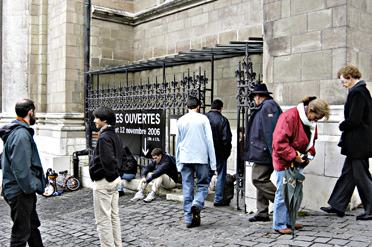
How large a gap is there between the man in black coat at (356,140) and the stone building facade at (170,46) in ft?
1.54

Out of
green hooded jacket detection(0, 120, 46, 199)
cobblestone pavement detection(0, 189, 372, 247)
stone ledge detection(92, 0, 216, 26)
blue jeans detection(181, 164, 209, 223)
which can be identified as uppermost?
stone ledge detection(92, 0, 216, 26)

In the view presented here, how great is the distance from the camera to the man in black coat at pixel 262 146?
206 inches

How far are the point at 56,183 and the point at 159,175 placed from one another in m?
4.06

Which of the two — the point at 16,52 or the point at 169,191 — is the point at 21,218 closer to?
the point at 169,191

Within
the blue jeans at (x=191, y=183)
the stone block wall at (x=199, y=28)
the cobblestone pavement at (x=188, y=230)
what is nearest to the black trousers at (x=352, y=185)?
the cobblestone pavement at (x=188, y=230)

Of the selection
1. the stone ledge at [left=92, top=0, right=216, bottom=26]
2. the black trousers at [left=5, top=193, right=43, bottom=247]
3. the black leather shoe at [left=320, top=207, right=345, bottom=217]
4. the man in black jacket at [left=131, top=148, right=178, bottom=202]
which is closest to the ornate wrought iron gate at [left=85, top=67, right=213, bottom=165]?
the man in black jacket at [left=131, top=148, right=178, bottom=202]

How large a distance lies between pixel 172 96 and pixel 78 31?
5.37 meters

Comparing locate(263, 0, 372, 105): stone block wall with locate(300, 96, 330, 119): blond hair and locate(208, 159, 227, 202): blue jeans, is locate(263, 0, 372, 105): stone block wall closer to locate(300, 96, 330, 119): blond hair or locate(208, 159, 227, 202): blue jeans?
locate(300, 96, 330, 119): blond hair

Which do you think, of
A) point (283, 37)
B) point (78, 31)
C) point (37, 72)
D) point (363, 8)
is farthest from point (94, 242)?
point (37, 72)

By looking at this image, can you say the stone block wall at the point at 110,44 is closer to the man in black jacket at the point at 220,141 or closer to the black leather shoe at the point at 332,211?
the man in black jacket at the point at 220,141

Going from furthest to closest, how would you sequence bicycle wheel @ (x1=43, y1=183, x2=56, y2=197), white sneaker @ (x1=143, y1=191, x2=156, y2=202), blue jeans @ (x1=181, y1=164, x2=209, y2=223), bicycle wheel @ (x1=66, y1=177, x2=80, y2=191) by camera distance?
bicycle wheel @ (x1=66, y1=177, x2=80, y2=191) < bicycle wheel @ (x1=43, y1=183, x2=56, y2=197) < white sneaker @ (x1=143, y1=191, x2=156, y2=202) < blue jeans @ (x1=181, y1=164, x2=209, y2=223)

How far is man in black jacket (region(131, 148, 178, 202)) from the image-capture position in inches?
299

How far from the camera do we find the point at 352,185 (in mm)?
5141

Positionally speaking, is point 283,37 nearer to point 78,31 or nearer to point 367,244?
point 367,244
